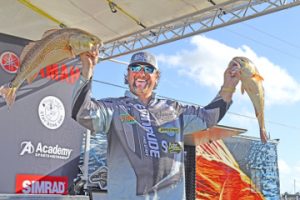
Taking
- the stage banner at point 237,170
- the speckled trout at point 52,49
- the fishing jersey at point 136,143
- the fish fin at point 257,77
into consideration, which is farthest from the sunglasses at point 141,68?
the stage banner at point 237,170

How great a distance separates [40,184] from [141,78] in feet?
11.3

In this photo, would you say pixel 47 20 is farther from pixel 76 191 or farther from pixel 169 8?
pixel 76 191

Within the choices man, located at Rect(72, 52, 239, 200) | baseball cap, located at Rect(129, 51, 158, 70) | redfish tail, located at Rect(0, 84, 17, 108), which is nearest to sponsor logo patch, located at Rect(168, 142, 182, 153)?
man, located at Rect(72, 52, 239, 200)

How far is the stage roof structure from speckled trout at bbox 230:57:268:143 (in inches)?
158

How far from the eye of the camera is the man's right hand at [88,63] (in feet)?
6.66

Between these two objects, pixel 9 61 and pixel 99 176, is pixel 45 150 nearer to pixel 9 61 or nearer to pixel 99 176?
pixel 9 61

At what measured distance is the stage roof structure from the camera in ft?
21.2

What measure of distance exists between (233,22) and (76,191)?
3.42 metres

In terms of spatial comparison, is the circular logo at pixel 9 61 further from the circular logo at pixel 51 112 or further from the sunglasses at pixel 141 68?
the sunglasses at pixel 141 68

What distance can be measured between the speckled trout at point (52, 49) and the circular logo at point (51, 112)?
3.00 m

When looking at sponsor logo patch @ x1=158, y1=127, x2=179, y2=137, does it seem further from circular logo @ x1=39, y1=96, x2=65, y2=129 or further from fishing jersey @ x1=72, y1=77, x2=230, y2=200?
circular logo @ x1=39, y1=96, x2=65, y2=129

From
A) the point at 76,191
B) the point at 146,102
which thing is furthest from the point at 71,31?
the point at 76,191

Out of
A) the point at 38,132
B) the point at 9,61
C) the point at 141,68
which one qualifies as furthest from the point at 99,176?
the point at 141,68

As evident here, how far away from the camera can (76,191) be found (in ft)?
18.6
